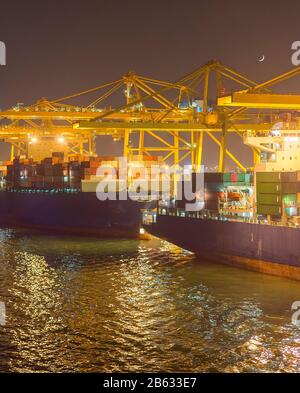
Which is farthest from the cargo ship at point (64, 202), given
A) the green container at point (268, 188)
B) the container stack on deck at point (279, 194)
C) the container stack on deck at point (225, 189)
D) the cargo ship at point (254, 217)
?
the container stack on deck at point (279, 194)

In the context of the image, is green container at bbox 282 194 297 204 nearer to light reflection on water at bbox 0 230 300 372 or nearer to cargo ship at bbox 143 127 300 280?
cargo ship at bbox 143 127 300 280

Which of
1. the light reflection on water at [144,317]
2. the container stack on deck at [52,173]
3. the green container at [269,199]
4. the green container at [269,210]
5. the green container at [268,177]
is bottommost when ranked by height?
the light reflection on water at [144,317]

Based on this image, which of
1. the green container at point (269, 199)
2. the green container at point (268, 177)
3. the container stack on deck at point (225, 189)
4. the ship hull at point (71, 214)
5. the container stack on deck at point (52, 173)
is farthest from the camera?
the container stack on deck at point (52, 173)

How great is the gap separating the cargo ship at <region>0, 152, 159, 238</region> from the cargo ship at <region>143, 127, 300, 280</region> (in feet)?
33.8

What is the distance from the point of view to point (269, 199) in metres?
25.7

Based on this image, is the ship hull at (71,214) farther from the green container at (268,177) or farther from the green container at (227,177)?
the green container at (268,177)

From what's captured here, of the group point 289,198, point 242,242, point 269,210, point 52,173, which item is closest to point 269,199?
point 269,210

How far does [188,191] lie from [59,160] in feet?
90.2

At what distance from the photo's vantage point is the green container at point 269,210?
25156mm

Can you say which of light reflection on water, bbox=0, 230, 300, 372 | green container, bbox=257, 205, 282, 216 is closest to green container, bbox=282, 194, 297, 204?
green container, bbox=257, 205, 282, 216

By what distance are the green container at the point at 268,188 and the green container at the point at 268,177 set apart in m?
0.18
